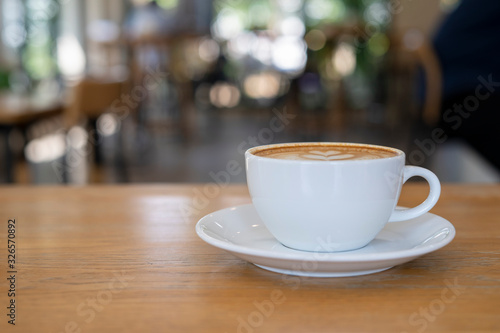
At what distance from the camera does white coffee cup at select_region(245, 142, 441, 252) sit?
370mm

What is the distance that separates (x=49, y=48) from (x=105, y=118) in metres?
1.53

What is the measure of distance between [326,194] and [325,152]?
55 mm

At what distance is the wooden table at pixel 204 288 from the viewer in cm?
30

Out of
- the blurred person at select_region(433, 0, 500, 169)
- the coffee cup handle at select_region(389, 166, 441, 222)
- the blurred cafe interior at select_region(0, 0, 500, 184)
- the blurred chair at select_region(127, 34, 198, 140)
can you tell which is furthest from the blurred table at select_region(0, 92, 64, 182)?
the blurred chair at select_region(127, 34, 198, 140)

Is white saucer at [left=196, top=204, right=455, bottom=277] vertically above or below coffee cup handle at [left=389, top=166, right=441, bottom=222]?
below

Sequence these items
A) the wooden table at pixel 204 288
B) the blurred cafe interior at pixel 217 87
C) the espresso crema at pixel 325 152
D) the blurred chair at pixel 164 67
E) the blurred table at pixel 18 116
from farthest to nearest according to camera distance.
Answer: the blurred chair at pixel 164 67 → the blurred cafe interior at pixel 217 87 → the blurred table at pixel 18 116 → the espresso crema at pixel 325 152 → the wooden table at pixel 204 288

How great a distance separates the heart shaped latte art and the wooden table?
8 cm

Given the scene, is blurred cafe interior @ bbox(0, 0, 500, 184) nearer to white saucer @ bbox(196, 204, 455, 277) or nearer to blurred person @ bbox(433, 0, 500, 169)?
blurred person @ bbox(433, 0, 500, 169)

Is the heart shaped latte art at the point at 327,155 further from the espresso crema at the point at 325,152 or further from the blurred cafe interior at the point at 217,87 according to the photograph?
the blurred cafe interior at the point at 217,87

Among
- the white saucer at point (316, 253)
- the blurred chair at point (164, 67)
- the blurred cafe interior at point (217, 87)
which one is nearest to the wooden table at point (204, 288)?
the white saucer at point (316, 253)

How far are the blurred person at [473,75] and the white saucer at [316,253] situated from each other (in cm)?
128

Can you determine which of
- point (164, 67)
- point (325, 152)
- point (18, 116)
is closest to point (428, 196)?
point (325, 152)

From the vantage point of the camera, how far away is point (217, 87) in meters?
6.66

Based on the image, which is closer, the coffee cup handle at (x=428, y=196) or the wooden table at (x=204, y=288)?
the wooden table at (x=204, y=288)
